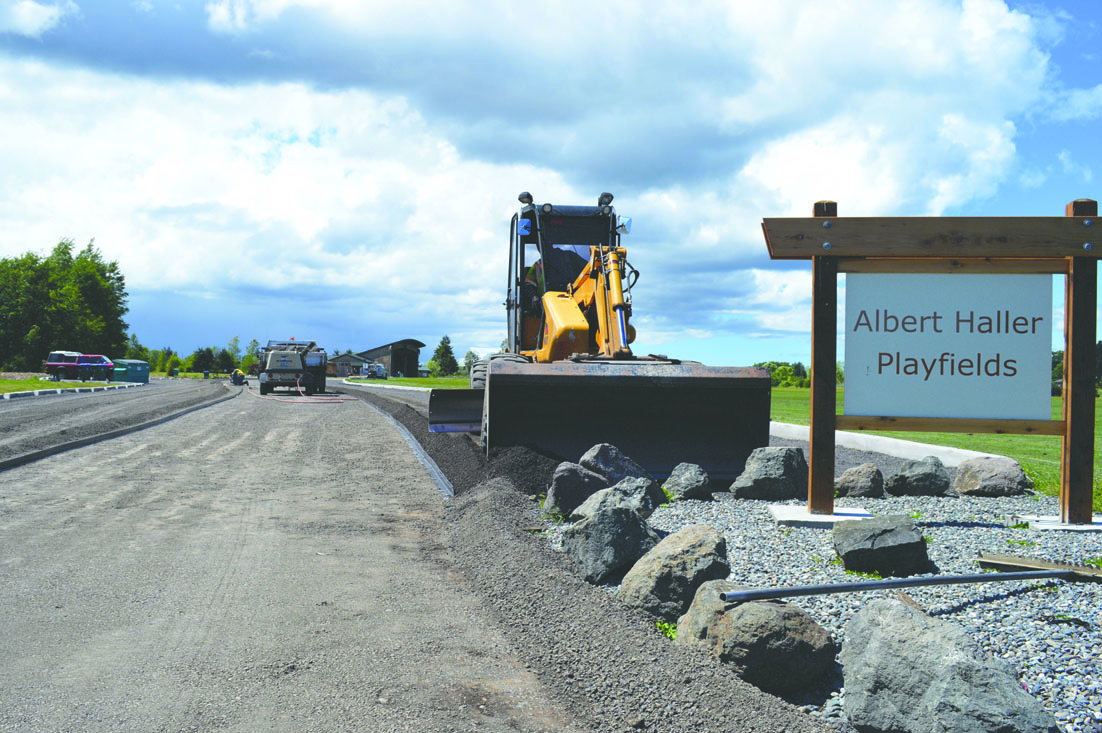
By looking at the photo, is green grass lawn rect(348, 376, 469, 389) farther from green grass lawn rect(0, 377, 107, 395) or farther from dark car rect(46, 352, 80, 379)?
dark car rect(46, 352, 80, 379)

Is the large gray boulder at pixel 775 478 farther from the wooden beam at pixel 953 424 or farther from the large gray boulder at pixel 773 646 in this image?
the large gray boulder at pixel 773 646

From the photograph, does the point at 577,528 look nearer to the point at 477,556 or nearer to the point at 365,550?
the point at 477,556

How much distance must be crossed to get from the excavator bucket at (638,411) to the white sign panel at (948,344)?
1.97 meters

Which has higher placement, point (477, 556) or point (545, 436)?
point (545, 436)

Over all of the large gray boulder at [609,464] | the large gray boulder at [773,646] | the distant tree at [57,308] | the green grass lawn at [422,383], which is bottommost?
the large gray boulder at [773,646]

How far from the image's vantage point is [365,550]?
18.3 feet

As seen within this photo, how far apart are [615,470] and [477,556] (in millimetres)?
2120

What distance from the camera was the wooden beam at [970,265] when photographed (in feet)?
19.8

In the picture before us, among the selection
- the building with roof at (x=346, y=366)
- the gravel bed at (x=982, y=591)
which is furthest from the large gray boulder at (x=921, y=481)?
the building with roof at (x=346, y=366)

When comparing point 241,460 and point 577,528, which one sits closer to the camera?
point 577,528

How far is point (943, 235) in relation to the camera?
5.96 m

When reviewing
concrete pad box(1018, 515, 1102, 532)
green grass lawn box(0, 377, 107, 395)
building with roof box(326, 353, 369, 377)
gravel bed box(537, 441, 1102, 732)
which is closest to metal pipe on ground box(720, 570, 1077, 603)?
gravel bed box(537, 441, 1102, 732)

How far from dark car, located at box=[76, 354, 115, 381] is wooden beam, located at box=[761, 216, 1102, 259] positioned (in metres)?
59.5

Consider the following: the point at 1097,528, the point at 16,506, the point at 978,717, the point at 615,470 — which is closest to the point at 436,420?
the point at 615,470
